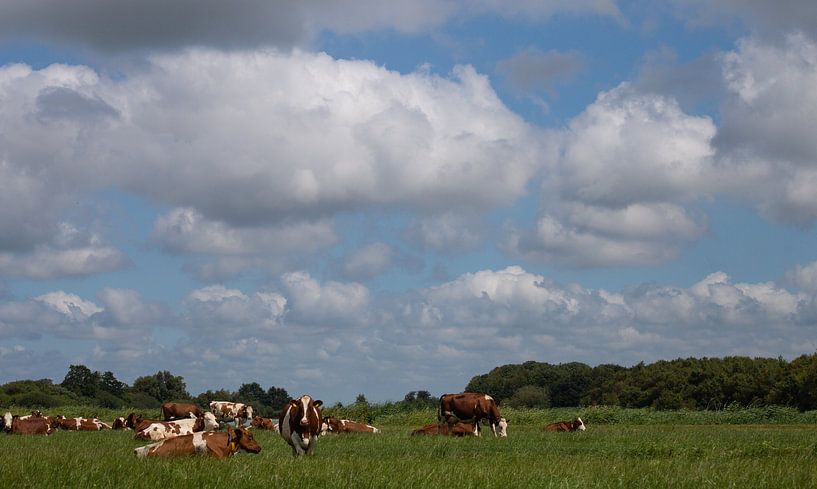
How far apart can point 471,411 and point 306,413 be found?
15486 millimetres

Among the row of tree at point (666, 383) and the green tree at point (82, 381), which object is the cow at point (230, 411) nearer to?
the row of tree at point (666, 383)

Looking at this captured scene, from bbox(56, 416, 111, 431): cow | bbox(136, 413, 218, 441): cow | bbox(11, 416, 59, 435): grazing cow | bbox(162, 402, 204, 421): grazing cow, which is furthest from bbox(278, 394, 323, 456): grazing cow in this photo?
bbox(162, 402, 204, 421): grazing cow

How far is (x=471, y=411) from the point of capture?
37938mm

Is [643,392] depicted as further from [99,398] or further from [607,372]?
[99,398]

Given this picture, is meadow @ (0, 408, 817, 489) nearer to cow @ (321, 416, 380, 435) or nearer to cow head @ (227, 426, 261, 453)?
cow head @ (227, 426, 261, 453)

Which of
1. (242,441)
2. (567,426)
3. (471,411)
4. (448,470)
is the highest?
(471,411)

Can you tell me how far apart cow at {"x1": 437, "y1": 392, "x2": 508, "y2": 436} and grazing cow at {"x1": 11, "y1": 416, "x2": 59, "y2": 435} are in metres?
17.9

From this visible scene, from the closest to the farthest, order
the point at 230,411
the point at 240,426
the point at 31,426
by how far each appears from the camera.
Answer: the point at 31,426 < the point at 240,426 < the point at 230,411

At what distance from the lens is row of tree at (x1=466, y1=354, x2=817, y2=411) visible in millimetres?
80875

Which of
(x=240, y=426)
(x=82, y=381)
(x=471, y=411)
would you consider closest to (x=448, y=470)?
(x=471, y=411)

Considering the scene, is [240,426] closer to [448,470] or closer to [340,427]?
[340,427]

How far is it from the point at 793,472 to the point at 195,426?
22.2m

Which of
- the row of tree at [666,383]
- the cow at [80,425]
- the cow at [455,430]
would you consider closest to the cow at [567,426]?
the cow at [455,430]

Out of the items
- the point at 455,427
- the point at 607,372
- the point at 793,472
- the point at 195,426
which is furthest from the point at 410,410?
the point at 607,372
